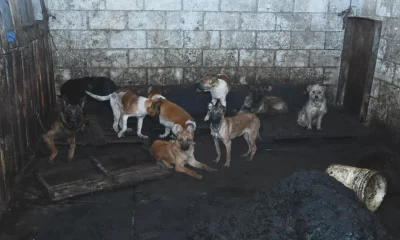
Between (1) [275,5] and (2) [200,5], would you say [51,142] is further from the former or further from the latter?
(1) [275,5]

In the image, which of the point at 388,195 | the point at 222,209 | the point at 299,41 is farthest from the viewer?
the point at 299,41

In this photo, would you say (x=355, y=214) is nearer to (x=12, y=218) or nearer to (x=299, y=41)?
(x=12, y=218)

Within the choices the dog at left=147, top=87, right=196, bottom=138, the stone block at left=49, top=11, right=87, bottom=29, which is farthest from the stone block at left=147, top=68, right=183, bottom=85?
the stone block at left=49, top=11, right=87, bottom=29

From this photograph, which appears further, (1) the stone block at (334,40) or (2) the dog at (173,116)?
(1) the stone block at (334,40)

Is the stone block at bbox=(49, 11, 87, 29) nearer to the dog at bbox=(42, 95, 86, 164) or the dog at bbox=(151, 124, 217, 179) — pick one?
the dog at bbox=(42, 95, 86, 164)

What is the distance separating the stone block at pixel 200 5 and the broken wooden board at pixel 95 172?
408 cm

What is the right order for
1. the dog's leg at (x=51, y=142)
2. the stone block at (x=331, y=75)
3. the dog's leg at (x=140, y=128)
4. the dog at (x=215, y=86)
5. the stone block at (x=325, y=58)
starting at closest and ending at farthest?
1. the dog's leg at (x=51, y=142)
2. the dog's leg at (x=140, y=128)
3. the dog at (x=215, y=86)
4. the stone block at (x=325, y=58)
5. the stone block at (x=331, y=75)

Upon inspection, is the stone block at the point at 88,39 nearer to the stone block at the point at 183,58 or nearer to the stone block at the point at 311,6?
the stone block at the point at 183,58

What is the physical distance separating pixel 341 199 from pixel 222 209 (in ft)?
7.10

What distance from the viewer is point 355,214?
3830 mm

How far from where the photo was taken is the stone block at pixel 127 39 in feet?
31.7

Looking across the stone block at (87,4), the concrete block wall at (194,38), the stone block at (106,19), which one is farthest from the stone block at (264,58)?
the stone block at (87,4)

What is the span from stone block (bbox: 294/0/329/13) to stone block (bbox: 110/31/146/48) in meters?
4.08

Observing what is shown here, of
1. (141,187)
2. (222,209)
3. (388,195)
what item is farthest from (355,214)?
(141,187)
